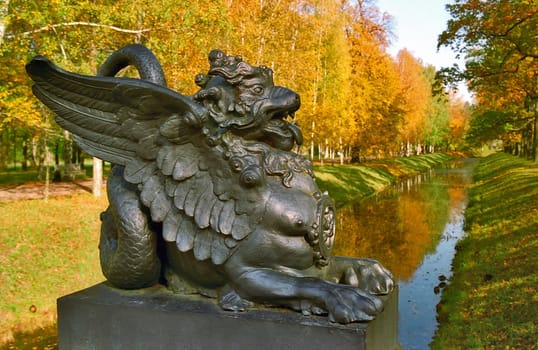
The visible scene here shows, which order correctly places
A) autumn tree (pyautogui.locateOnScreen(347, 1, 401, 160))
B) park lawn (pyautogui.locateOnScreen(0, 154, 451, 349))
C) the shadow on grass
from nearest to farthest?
the shadow on grass, park lawn (pyautogui.locateOnScreen(0, 154, 451, 349)), autumn tree (pyautogui.locateOnScreen(347, 1, 401, 160))

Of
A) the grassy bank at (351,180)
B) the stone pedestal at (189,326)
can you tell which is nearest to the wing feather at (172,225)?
the stone pedestal at (189,326)

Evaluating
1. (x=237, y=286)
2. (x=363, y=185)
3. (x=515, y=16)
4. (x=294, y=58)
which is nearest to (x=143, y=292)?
(x=237, y=286)

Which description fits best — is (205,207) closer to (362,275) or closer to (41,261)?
(362,275)

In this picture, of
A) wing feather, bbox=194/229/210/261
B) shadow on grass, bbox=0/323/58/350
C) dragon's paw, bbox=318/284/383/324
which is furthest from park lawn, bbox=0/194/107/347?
dragon's paw, bbox=318/284/383/324

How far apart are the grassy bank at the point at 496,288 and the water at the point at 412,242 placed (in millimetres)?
287

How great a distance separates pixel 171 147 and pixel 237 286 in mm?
937

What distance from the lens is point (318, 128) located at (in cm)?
2566

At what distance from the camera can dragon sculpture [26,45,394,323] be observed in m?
2.82

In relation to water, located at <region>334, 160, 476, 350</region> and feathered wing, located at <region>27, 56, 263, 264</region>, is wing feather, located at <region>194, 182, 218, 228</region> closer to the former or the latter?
feathered wing, located at <region>27, 56, 263, 264</region>

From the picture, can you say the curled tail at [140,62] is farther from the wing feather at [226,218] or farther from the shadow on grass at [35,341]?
the shadow on grass at [35,341]

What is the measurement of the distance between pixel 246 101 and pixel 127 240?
45.0 inches

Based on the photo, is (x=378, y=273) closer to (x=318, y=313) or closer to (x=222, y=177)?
(x=318, y=313)

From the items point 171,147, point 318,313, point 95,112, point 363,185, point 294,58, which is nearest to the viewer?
point 318,313

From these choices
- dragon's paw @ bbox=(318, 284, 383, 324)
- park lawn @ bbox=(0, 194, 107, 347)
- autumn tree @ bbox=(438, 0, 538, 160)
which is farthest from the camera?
autumn tree @ bbox=(438, 0, 538, 160)
